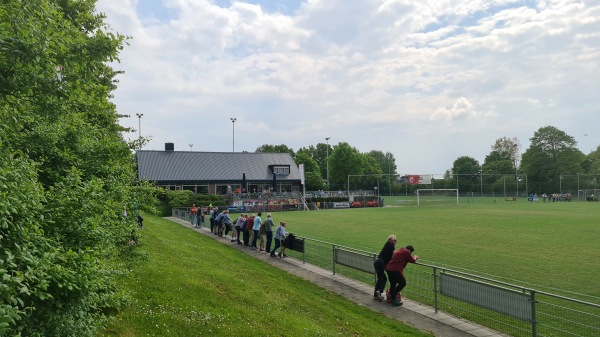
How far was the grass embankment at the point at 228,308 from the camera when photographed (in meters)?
6.72

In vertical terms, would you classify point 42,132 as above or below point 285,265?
above

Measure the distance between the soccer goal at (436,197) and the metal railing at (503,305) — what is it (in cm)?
5052

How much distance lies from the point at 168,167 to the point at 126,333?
191 feet

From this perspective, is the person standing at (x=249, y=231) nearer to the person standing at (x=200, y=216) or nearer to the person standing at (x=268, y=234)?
the person standing at (x=268, y=234)

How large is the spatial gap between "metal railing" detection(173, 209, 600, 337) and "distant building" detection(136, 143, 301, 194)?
158 ft

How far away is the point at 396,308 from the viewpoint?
1034 centimetres

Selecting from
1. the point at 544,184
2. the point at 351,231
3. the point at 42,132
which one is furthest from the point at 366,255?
the point at 544,184

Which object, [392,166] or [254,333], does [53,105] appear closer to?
[254,333]

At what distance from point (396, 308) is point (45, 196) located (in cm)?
804

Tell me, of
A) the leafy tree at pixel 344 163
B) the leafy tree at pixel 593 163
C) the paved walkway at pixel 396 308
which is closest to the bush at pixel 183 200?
the paved walkway at pixel 396 308

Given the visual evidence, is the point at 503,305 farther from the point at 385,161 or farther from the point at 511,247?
the point at 385,161

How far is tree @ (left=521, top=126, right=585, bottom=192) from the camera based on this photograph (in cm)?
8875

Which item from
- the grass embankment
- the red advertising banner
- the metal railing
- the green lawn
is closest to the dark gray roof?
the red advertising banner

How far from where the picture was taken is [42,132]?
18.5ft
